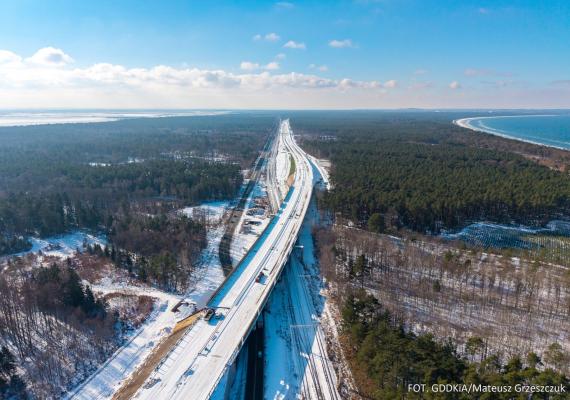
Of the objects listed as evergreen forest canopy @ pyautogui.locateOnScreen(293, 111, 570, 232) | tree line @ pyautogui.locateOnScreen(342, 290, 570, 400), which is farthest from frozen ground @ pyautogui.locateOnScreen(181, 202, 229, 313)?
evergreen forest canopy @ pyautogui.locateOnScreen(293, 111, 570, 232)

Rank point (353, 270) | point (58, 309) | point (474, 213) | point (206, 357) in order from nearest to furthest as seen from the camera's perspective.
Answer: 1. point (206, 357)
2. point (58, 309)
3. point (353, 270)
4. point (474, 213)

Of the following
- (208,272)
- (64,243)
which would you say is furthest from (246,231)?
(64,243)

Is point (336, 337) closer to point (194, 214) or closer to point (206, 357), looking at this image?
point (206, 357)

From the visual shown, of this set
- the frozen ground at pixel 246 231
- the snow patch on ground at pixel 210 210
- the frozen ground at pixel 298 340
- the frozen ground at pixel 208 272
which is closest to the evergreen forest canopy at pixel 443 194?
the frozen ground at pixel 246 231

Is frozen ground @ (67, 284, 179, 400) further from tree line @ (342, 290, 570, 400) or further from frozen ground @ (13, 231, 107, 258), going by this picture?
tree line @ (342, 290, 570, 400)

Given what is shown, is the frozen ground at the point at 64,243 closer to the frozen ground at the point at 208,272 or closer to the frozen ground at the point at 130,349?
the frozen ground at the point at 130,349

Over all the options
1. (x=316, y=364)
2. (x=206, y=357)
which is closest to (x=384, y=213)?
(x=316, y=364)

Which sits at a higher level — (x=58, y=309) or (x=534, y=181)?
(x=534, y=181)
